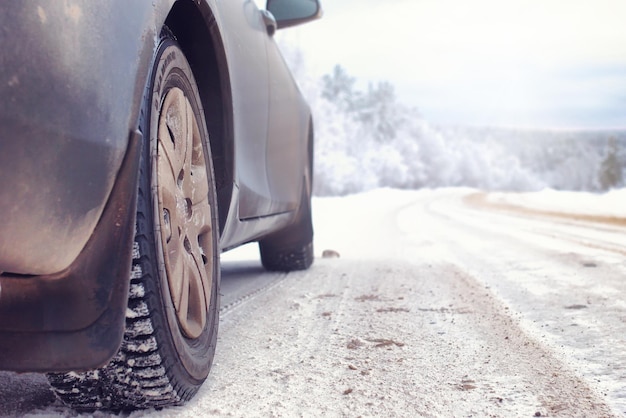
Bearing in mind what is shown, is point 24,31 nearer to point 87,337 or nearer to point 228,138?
point 87,337

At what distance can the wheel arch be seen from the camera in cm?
202

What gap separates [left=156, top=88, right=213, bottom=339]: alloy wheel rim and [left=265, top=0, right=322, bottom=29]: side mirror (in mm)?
2110

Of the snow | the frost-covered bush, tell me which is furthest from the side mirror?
the frost-covered bush

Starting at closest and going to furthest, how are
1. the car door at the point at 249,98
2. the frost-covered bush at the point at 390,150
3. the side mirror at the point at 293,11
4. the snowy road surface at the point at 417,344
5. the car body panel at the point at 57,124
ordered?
the car body panel at the point at 57,124 < the snowy road surface at the point at 417,344 < the car door at the point at 249,98 < the side mirror at the point at 293,11 < the frost-covered bush at the point at 390,150

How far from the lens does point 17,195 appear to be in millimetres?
1162

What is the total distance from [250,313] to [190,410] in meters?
1.47

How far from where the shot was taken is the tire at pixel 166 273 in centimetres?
146

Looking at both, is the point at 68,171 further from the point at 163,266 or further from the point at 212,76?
the point at 212,76

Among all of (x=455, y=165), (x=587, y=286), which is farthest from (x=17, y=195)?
(x=455, y=165)

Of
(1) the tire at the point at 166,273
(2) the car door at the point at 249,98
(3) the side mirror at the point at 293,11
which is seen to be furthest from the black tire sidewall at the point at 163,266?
(3) the side mirror at the point at 293,11

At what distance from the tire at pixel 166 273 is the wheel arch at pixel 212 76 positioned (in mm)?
182


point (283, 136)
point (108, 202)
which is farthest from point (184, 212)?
point (283, 136)

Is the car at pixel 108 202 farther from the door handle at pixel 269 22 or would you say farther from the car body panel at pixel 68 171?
the door handle at pixel 269 22

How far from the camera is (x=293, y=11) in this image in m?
3.94
